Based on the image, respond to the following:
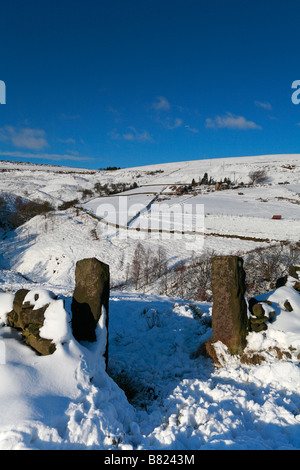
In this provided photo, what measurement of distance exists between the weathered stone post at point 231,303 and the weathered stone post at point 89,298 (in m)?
3.28

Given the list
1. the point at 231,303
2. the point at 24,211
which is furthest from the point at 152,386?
the point at 24,211

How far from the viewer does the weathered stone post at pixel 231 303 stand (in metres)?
6.77

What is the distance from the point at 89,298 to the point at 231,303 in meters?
3.94

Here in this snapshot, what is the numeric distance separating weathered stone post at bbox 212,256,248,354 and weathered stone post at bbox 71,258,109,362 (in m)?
3.28

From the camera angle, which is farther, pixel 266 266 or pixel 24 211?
pixel 24 211

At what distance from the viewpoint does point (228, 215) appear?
41.1 metres

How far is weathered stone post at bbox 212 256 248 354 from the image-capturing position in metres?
6.77

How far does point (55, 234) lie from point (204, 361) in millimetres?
34374

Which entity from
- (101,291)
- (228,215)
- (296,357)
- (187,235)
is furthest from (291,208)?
(101,291)

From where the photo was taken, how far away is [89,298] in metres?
5.73

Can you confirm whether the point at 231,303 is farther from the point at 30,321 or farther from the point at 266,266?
the point at 266,266

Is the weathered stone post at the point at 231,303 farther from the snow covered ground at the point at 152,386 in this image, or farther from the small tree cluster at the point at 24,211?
the small tree cluster at the point at 24,211

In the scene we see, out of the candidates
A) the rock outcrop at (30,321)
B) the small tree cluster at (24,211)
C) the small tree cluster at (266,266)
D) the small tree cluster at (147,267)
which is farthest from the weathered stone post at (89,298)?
the small tree cluster at (24,211)

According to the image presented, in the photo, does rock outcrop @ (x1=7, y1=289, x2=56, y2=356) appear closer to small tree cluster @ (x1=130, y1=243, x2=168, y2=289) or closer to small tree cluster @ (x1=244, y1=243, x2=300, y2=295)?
small tree cluster @ (x1=244, y1=243, x2=300, y2=295)
